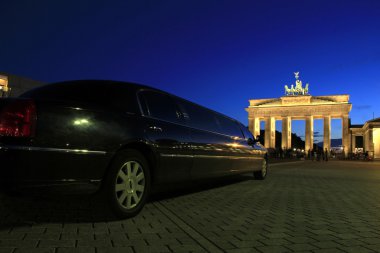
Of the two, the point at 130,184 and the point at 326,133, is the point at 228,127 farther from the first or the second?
the point at 326,133

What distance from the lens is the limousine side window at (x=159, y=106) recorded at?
5602mm

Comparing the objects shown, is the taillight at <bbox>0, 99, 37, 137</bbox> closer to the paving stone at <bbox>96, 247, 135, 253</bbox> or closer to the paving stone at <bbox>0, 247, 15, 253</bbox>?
the paving stone at <bbox>0, 247, 15, 253</bbox>

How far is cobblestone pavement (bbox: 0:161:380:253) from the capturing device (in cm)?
A: 372

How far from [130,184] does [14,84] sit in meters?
41.0

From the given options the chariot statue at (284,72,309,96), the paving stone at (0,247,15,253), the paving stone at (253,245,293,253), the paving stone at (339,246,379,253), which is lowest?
the paving stone at (253,245,293,253)

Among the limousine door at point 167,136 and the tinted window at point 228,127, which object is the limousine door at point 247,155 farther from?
the limousine door at point 167,136

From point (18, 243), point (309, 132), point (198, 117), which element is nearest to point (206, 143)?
point (198, 117)

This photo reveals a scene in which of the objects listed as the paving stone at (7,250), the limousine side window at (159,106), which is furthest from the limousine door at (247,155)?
the paving stone at (7,250)

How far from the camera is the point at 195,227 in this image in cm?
464

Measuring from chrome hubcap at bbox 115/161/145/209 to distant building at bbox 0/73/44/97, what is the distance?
121ft

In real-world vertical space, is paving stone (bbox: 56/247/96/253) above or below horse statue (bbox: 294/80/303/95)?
below

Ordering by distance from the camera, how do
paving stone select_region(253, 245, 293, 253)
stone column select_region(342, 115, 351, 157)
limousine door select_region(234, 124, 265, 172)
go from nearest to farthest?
paving stone select_region(253, 245, 293, 253)
limousine door select_region(234, 124, 265, 172)
stone column select_region(342, 115, 351, 157)

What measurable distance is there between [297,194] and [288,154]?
49620 millimetres

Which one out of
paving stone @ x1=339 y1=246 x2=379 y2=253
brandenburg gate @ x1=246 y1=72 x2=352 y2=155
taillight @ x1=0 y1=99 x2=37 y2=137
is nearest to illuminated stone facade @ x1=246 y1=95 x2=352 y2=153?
brandenburg gate @ x1=246 y1=72 x2=352 y2=155
